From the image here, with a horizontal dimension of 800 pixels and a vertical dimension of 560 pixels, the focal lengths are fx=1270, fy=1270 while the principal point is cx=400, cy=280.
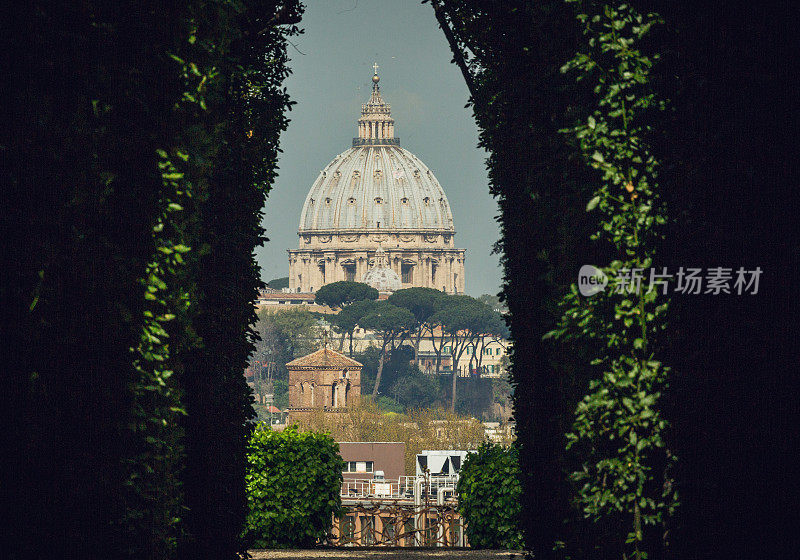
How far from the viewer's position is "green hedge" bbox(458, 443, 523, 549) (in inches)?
550

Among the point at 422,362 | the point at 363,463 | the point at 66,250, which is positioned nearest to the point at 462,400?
the point at 422,362

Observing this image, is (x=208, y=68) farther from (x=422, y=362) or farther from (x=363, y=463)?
(x=422, y=362)

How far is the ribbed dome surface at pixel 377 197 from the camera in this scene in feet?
639

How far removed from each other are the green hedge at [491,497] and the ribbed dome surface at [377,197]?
179647mm

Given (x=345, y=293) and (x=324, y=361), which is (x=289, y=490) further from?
(x=345, y=293)

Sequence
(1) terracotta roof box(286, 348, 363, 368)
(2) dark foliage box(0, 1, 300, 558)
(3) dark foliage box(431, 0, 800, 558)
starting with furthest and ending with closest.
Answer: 1. (1) terracotta roof box(286, 348, 363, 368)
2. (3) dark foliage box(431, 0, 800, 558)
3. (2) dark foliage box(0, 1, 300, 558)

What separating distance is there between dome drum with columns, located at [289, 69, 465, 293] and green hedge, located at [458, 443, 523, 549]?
178794 millimetres

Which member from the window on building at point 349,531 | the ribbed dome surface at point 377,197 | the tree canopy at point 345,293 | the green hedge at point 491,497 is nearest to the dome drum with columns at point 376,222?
the ribbed dome surface at point 377,197

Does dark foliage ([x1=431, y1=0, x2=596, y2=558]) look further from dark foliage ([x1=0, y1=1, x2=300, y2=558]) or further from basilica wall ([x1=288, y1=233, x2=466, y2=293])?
basilica wall ([x1=288, y1=233, x2=466, y2=293])

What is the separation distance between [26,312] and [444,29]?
6.74 meters

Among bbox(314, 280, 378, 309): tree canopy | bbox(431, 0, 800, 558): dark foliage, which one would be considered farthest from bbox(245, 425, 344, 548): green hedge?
bbox(314, 280, 378, 309): tree canopy

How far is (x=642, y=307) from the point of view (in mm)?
5414

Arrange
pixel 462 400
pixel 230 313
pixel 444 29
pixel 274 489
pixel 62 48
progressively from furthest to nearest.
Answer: pixel 462 400, pixel 274 489, pixel 444 29, pixel 230 313, pixel 62 48

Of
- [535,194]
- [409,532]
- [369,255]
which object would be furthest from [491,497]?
[369,255]
